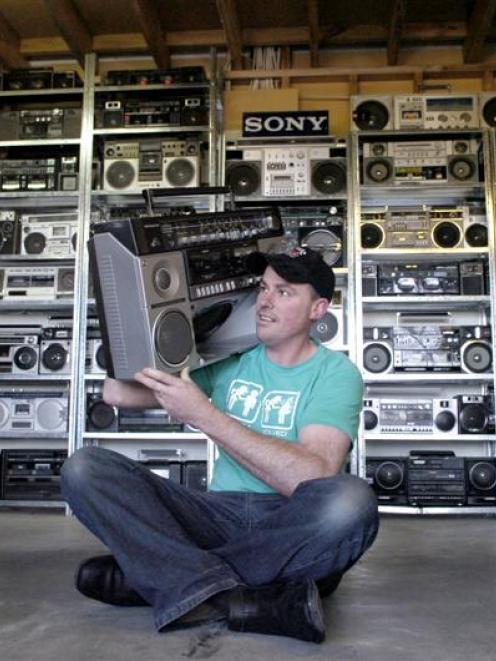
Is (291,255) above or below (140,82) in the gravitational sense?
below

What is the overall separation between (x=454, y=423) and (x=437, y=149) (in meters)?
1.50

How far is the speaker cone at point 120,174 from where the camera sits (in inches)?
163

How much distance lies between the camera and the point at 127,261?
130cm

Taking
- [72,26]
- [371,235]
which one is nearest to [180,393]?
[371,235]

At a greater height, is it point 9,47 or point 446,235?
point 9,47

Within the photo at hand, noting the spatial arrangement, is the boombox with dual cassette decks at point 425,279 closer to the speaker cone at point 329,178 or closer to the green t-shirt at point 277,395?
the speaker cone at point 329,178

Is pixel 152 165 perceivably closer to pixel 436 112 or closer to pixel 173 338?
pixel 436 112

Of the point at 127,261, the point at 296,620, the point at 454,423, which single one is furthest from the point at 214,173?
the point at 296,620

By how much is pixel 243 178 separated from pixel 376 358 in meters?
1.24

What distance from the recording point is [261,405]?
60.8 inches

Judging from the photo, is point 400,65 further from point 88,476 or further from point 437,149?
point 88,476

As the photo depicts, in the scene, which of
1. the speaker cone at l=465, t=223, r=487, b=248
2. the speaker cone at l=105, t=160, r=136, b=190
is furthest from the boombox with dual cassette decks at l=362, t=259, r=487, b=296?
the speaker cone at l=105, t=160, r=136, b=190

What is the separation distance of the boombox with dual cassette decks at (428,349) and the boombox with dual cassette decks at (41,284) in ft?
5.51

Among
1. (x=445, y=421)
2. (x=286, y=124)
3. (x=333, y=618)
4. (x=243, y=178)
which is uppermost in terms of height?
(x=286, y=124)
